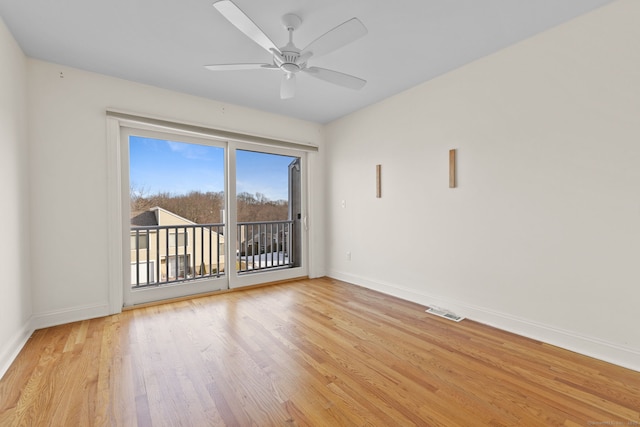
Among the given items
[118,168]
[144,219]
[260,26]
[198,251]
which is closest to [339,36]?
[260,26]

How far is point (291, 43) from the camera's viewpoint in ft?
6.90

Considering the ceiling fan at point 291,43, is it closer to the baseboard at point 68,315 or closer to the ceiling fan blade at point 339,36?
the ceiling fan blade at point 339,36

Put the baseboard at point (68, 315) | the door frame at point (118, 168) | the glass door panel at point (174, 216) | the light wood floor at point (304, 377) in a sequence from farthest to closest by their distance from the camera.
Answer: the glass door panel at point (174, 216) < the door frame at point (118, 168) < the baseboard at point (68, 315) < the light wood floor at point (304, 377)

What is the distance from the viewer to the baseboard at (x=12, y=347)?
6.26ft

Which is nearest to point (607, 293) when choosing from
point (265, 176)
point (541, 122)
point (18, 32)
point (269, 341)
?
point (541, 122)

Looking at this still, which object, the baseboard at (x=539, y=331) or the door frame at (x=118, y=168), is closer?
the baseboard at (x=539, y=331)

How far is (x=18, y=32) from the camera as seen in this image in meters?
2.17

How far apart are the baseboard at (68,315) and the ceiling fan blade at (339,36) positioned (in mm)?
3078

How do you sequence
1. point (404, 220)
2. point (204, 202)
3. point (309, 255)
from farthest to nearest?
1. point (309, 255)
2. point (204, 202)
3. point (404, 220)

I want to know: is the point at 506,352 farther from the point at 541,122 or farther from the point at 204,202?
the point at 204,202

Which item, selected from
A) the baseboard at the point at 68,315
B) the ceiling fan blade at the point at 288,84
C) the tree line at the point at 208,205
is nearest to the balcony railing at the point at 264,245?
the tree line at the point at 208,205

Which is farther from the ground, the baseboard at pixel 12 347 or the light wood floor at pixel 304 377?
the baseboard at pixel 12 347

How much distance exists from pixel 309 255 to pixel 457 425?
3200 mm

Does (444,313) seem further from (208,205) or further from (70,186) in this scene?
(70,186)
